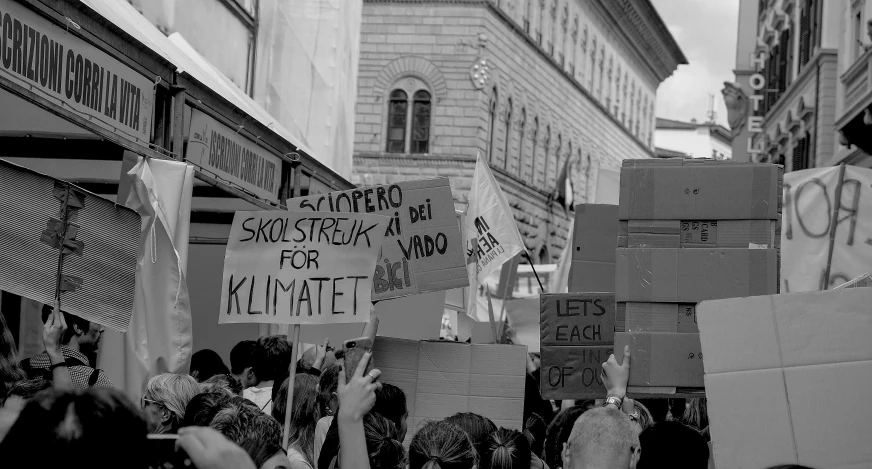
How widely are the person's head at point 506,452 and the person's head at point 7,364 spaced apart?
170 centimetres

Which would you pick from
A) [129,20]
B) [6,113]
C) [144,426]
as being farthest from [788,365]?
[129,20]

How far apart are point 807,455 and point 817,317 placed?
48cm

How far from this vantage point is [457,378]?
6363 millimetres

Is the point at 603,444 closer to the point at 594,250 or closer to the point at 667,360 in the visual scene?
the point at 667,360

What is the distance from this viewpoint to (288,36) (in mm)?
15523

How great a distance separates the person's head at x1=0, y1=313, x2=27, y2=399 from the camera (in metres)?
4.55

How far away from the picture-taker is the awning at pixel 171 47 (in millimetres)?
8234

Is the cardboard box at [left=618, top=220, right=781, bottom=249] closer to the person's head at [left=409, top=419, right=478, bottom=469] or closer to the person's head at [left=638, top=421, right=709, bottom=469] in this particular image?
the person's head at [left=638, top=421, right=709, bottom=469]

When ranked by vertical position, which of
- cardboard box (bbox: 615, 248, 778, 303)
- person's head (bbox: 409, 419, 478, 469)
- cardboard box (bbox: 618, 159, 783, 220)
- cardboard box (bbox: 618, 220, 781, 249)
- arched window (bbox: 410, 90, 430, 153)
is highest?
arched window (bbox: 410, 90, 430, 153)

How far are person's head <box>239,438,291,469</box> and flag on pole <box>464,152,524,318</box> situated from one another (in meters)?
6.77

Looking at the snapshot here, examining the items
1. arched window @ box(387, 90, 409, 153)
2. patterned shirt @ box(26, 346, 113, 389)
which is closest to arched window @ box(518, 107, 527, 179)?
arched window @ box(387, 90, 409, 153)

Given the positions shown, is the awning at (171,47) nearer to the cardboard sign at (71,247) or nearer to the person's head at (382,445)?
the cardboard sign at (71,247)

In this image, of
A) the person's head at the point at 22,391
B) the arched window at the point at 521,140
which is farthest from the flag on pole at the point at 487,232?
the arched window at the point at 521,140

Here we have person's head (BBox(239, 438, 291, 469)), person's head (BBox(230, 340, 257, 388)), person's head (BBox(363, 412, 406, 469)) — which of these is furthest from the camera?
person's head (BBox(230, 340, 257, 388))
